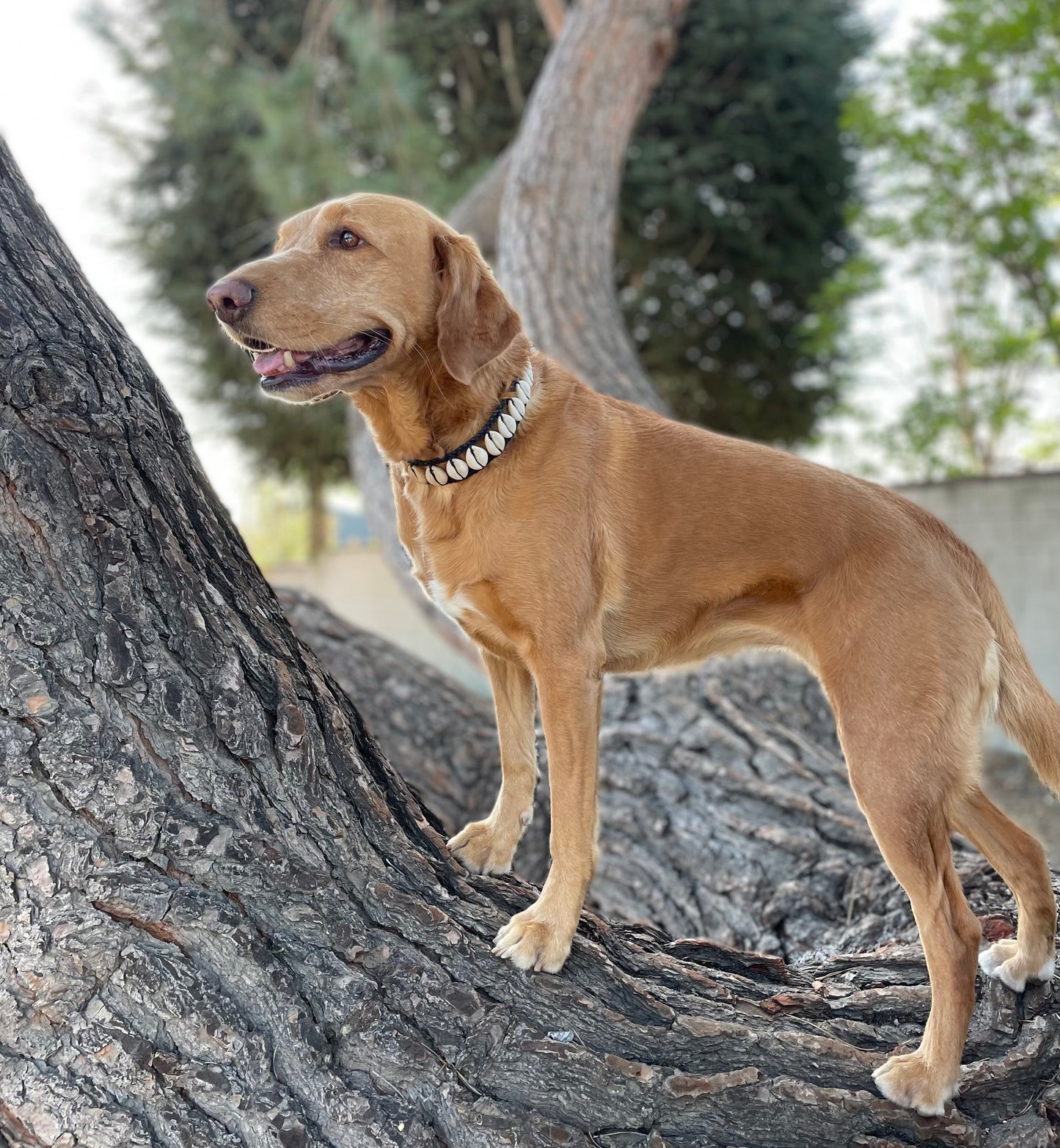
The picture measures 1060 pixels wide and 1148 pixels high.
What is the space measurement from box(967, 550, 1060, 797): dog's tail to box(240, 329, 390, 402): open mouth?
1.48 metres

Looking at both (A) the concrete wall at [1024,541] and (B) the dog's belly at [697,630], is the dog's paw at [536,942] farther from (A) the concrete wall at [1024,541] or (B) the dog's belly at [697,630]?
(A) the concrete wall at [1024,541]

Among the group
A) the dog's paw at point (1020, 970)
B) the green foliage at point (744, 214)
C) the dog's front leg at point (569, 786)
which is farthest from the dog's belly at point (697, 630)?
the green foliage at point (744, 214)

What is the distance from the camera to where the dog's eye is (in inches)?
94.9

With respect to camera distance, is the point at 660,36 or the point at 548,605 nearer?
the point at 548,605

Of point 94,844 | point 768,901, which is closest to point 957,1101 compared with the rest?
point 768,901

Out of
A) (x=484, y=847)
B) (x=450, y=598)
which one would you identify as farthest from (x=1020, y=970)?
(x=450, y=598)

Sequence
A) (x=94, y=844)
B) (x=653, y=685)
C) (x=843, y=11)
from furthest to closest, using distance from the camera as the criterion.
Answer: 1. (x=843, y=11)
2. (x=653, y=685)
3. (x=94, y=844)

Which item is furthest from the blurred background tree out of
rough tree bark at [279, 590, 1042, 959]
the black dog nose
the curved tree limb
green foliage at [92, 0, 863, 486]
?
the black dog nose

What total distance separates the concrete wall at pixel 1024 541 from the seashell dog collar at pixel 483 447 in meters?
7.57

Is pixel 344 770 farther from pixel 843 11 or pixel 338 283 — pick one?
pixel 843 11

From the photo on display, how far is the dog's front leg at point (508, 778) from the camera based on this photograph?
247 cm

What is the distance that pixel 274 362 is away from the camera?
230cm

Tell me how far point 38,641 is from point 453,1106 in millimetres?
1056

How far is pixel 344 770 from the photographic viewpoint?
6.90 feet
